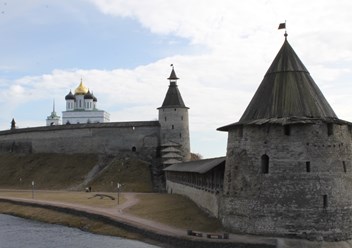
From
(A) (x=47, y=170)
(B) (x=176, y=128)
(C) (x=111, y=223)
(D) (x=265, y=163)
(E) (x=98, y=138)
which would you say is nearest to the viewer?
(D) (x=265, y=163)

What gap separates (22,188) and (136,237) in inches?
1372

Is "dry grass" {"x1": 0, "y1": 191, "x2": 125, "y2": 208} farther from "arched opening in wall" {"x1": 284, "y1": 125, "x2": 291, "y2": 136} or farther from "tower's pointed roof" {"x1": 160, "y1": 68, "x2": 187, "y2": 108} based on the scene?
"arched opening in wall" {"x1": 284, "y1": 125, "x2": 291, "y2": 136}

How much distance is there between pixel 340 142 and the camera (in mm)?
25000

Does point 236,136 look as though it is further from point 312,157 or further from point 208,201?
point 208,201

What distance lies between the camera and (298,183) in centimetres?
2403

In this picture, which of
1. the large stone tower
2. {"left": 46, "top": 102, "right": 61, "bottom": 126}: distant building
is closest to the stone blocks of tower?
the large stone tower

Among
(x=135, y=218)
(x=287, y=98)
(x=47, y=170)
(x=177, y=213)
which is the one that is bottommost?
(x=135, y=218)

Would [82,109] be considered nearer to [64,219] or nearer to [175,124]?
[175,124]

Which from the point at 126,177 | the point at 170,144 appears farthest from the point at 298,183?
the point at 170,144

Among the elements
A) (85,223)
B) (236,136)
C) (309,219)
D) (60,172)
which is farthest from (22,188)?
(309,219)

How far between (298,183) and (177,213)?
10336 mm

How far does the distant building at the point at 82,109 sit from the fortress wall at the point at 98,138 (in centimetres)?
2959

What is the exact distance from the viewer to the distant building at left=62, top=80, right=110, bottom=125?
9911cm

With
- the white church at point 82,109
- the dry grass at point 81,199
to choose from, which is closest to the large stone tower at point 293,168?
the dry grass at point 81,199
